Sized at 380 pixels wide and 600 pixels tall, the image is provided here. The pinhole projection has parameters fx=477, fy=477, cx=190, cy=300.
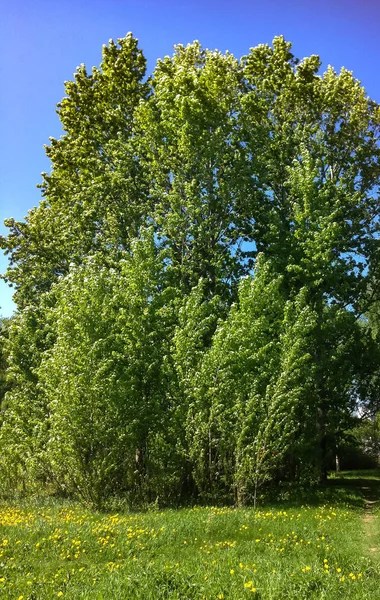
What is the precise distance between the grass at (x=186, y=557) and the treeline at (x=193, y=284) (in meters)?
3.14

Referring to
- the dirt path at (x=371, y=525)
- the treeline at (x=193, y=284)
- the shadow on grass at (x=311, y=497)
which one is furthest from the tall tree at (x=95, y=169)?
the dirt path at (x=371, y=525)

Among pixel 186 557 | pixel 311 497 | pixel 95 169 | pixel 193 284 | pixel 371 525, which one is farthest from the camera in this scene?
pixel 95 169

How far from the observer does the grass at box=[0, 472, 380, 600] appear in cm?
622

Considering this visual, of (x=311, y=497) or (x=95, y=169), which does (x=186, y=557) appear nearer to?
(x=311, y=497)

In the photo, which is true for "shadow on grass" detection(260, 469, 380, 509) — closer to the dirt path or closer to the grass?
the dirt path

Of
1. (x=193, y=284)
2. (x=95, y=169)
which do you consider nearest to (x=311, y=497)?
(x=193, y=284)

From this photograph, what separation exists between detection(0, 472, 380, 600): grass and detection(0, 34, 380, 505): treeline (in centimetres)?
314

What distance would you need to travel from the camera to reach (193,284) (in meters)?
21.1

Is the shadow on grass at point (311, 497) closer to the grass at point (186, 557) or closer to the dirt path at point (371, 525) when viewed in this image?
the dirt path at point (371, 525)

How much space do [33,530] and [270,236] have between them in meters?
17.2

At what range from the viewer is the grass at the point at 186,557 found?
6223 mm

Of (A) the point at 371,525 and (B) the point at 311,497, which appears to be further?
(B) the point at 311,497

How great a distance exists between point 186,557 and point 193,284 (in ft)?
46.2

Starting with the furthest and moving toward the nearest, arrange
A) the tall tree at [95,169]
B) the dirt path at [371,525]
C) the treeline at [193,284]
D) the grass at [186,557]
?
the tall tree at [95,169]
the treeline at [193,284]
the dirt path at [371,525]
the grass at [186,557]
